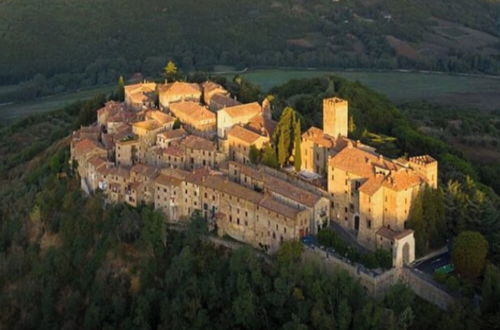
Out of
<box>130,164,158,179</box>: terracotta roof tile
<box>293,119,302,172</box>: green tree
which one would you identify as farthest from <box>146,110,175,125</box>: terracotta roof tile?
Answer: <box>293,119,302,172</box>: green tree

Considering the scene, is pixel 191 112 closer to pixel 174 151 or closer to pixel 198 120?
pixel 198 120

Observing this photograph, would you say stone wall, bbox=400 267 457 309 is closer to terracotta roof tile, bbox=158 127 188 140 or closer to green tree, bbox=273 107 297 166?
green tree, bbox=273 107 297 166

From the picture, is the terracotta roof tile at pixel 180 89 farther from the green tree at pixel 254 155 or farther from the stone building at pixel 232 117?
the green tree at pixel 254 155

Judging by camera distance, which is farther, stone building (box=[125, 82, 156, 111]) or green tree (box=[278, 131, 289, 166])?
stone building (box=[125, 82, 156, 111])

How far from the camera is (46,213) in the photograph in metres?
50.8

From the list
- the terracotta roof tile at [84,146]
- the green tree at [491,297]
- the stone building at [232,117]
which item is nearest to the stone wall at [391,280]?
the green tree at [491,297]

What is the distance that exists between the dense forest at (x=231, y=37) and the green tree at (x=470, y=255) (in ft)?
273

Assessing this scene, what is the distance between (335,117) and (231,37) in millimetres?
84253

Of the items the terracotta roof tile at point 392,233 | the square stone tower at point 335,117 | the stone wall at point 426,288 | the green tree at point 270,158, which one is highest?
the square stone tower at point 335,117

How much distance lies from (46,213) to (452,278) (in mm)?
26284

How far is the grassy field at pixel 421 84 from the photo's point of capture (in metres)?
101

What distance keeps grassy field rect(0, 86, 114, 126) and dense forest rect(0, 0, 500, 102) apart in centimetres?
313

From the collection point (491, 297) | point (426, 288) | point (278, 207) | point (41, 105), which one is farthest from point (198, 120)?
point (41, 105)

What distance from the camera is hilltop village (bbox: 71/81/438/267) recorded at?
3925 centimetres
